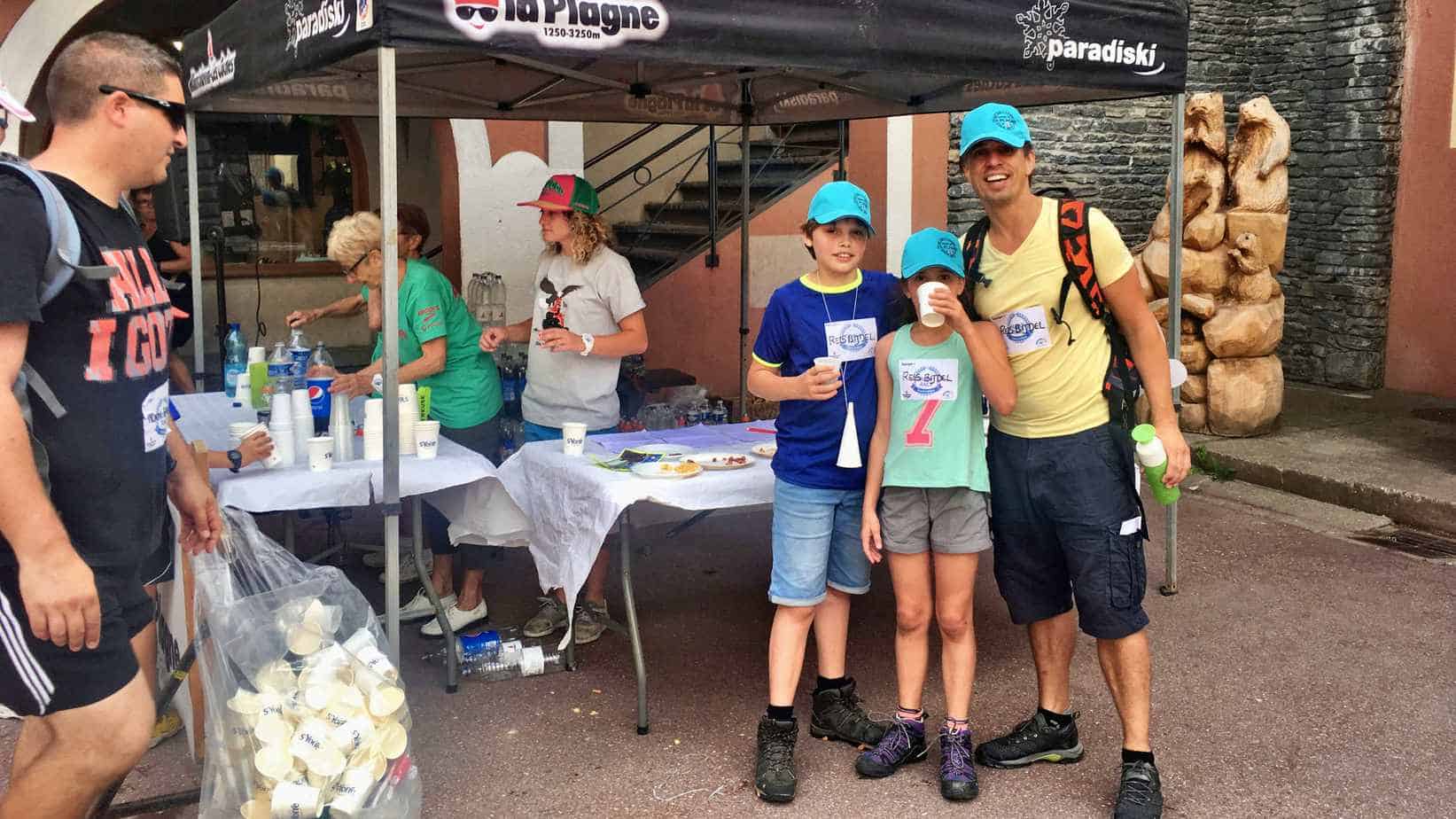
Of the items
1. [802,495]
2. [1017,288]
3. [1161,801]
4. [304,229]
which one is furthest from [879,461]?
[304,229]

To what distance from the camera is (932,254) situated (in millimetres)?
3385

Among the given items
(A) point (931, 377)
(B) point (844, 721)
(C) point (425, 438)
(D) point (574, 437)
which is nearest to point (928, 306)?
(A) point (931, 377)

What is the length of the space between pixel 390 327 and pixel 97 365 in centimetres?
139

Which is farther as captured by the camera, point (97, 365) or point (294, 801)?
point (294, 801)

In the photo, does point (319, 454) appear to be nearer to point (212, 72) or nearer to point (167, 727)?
point (167, 727)

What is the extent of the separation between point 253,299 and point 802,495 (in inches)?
362

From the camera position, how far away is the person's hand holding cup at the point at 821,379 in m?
3.53

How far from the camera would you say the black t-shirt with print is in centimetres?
232

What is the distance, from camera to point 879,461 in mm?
3631

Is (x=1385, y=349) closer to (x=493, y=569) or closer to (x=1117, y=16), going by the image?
(x=1117, y=16)

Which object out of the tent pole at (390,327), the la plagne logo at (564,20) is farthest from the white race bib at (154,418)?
the la plagne logo at (564,20)

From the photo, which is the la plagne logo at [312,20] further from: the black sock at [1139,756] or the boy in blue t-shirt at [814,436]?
the black sock at [1139,756]

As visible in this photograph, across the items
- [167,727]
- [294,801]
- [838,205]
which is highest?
[838,205]

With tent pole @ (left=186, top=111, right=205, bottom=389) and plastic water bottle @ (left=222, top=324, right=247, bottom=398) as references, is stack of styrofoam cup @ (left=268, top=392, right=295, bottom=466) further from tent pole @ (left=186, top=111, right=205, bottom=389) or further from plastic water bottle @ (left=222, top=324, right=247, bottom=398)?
tent pole @ (left=186, top=111, right=205, bottom=389)
